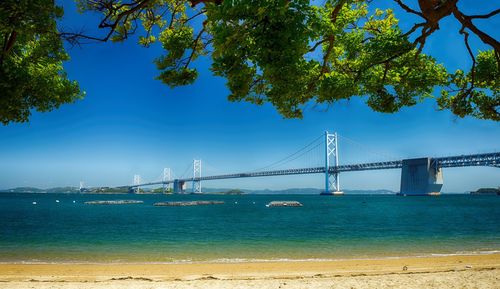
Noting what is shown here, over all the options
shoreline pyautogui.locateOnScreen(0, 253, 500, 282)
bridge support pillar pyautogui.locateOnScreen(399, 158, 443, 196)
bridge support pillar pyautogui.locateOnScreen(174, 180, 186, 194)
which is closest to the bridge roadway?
bridge support pillar pyautogui.locateOnScreen(399, 158, 443, 196)

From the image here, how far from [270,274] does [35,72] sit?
6.55 meters

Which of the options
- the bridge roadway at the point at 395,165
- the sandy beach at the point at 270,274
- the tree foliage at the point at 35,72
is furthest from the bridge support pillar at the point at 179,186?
the tree foliage at the point at 35,72

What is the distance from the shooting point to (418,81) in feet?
15.2

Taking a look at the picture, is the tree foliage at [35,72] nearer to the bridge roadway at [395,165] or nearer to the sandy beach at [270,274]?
the sandy beach at [270,274]

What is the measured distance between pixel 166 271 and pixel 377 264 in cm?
601

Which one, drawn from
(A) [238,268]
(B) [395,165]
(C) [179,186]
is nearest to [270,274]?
(A) [238,268]

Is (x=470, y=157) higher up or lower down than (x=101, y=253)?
higher up

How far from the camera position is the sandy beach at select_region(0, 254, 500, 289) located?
6102mm

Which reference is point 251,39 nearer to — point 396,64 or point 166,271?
point 396,64

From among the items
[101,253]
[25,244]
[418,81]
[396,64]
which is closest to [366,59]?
[396,64]

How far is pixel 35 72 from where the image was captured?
4.04m

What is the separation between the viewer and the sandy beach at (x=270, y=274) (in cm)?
610

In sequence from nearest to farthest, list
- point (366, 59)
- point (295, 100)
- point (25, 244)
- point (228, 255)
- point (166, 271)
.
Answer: point (366, 59) < point (295, 100) < point (166, 271) < point (228, 255) < point (25, 244)

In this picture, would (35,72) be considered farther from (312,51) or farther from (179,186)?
(179,186)
